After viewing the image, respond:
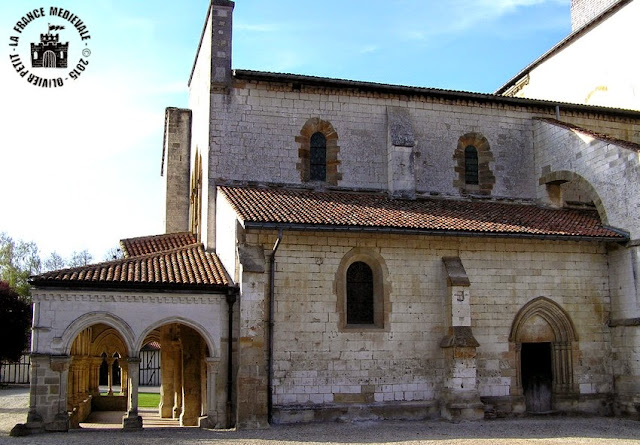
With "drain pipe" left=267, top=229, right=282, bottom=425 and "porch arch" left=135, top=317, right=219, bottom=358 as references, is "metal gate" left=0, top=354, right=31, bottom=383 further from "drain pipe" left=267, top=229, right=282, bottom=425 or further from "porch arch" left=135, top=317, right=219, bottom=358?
"drain pipe" left=267, top=229, right=282, bottom=425

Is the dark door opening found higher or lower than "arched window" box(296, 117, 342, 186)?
lower

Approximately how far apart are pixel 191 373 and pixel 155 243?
4.29 m

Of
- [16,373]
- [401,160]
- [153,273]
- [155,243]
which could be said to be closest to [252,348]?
[153,273]

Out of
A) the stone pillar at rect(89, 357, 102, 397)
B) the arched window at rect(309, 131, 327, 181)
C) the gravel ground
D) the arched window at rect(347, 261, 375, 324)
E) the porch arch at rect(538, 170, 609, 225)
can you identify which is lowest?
the gravel ground

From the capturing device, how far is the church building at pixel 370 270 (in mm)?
15742

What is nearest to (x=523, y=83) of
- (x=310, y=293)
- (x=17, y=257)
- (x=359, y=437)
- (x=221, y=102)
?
(x=221, y=102)

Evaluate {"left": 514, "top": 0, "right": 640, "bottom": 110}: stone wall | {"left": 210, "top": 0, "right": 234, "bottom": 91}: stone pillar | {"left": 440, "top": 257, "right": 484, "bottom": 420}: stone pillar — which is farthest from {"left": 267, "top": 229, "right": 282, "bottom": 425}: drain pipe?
{"left": 514, "top": 0, "right": 640, "bottom": 110}: stone wall

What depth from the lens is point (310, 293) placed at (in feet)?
54.3

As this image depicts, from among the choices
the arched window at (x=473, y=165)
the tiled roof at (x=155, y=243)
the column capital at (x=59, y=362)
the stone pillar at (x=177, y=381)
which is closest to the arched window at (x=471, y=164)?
the arched window at (x=473, y=165)

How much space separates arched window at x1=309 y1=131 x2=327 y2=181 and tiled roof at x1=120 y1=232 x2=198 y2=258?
4740 millimetres

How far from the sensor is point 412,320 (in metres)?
17.1

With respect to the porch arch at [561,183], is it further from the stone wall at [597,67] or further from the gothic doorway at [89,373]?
the gothic doorway at [89,373]

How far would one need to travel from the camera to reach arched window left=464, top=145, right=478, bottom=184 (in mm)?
21422

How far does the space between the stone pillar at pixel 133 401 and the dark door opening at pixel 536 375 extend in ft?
33.8
